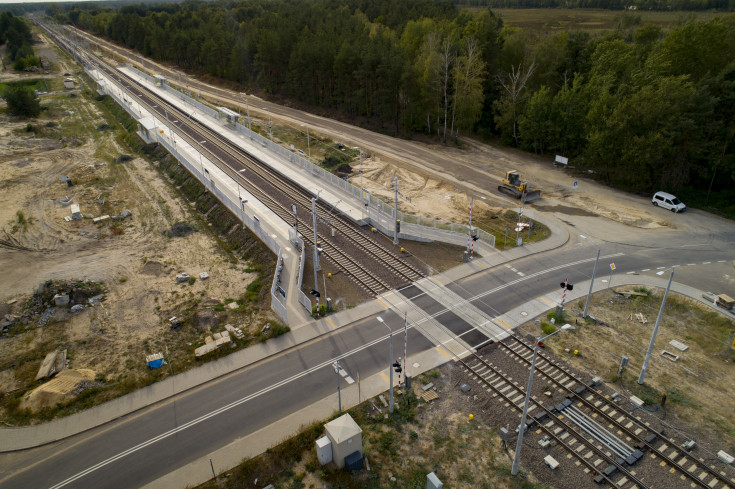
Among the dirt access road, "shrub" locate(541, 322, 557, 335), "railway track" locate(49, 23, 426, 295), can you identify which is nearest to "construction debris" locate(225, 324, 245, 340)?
"railway track" locate(49, 23, 426, 295)

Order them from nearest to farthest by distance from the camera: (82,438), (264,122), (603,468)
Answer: (603,468) < (82,438) < (264,122)

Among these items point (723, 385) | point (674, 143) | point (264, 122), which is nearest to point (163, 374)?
point (723, 385)

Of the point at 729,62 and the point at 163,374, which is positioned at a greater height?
the point at 729,62

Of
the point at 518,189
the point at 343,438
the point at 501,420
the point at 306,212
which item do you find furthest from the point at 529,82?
the point at 343,438

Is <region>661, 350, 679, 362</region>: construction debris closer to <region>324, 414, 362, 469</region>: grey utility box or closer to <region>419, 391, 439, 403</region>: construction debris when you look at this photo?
<region>419, 391, 439, 403</region>: construction debris

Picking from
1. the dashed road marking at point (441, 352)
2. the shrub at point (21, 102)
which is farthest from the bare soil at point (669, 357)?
the shrub at point (21, 102)

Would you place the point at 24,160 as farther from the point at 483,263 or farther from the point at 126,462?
the point at 483,263
